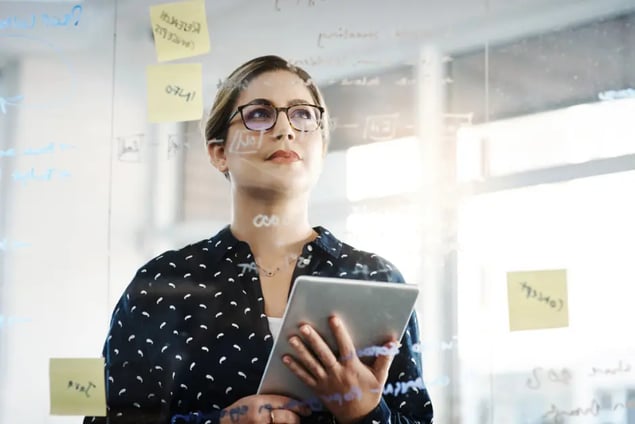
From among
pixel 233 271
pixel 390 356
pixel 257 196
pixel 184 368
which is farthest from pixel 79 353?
pixel 390 356

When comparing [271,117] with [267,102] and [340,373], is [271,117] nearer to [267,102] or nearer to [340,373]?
[267,102]

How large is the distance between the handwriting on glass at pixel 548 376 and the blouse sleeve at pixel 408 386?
210 millimetres

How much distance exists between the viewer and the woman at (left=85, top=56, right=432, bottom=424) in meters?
1.27

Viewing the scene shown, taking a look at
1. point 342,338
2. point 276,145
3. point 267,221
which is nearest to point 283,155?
point 276,145

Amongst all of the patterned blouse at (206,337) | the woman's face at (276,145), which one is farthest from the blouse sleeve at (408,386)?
the woman's face at (276,145)

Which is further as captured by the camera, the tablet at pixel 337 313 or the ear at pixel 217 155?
the ear at pixel 217 155

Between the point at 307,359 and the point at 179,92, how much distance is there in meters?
0.56

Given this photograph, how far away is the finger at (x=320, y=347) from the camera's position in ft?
4.09

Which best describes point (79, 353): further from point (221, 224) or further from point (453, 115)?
point (453, 115)

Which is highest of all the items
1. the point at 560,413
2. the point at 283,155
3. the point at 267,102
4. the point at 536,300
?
the point at 267,102

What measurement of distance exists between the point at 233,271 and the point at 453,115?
1.71ft

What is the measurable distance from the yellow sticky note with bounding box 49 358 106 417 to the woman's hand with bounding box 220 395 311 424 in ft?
0.80

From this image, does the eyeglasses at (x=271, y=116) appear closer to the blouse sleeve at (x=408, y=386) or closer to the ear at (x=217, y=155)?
the ear at (x=217, y=155)

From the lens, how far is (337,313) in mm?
1238
